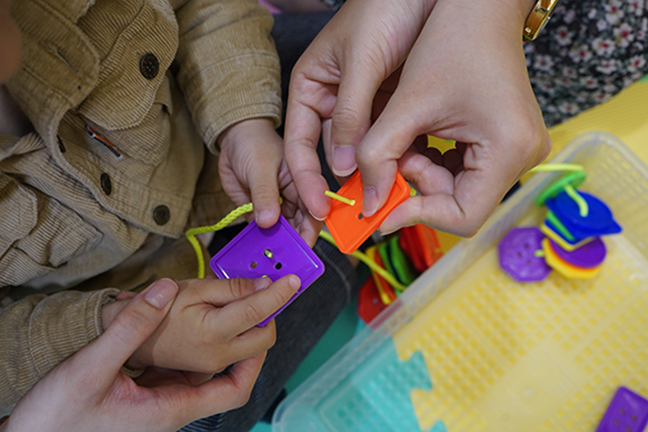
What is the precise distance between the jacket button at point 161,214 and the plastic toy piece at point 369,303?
47 centimetres

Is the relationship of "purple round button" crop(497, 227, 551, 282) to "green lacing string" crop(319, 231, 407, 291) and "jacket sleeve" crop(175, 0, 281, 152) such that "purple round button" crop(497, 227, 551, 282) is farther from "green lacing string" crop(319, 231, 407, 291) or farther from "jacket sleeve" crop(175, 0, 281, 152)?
"jacket sleeve" crop(175, 0, 281, 152)

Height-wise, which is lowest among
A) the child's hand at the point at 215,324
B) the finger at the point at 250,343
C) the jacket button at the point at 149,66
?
the finger at the point at 250,343

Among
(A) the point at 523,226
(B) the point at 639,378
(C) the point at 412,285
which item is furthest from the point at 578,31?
(B) the point at 639,378

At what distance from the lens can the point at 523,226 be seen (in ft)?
2.99

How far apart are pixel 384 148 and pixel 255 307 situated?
0.68 ft

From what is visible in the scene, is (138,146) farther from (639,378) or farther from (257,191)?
(639,378)

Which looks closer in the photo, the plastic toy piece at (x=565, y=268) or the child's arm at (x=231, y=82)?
the child's arm at (x=231, y=82)

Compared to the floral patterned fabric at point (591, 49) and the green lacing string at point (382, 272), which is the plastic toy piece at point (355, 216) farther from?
the floral patterned fabric at point (591, 49)

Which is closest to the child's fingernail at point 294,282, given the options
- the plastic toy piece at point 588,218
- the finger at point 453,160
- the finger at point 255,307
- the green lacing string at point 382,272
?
the finger at point 255,307

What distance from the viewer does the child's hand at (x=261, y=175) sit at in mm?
521

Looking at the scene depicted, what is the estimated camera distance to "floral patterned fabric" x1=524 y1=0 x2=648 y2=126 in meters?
0.72

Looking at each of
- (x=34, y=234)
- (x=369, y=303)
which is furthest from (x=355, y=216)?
(x=369, y=303)

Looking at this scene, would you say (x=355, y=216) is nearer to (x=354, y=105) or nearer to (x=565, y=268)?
(x=354, y=105)

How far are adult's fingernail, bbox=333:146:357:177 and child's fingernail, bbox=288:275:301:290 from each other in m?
0.13
